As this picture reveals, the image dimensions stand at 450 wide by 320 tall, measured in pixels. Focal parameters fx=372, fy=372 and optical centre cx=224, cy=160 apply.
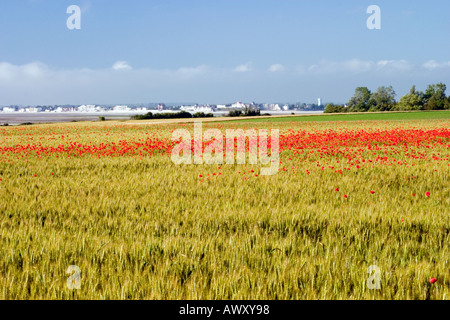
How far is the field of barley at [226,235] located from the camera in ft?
9.86

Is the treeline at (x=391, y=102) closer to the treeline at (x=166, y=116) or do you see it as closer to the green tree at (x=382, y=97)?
the green tree at (x=382, y=97)

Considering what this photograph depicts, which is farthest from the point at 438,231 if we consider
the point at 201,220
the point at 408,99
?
the point at 408,99

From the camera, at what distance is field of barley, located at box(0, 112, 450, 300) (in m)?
3.00

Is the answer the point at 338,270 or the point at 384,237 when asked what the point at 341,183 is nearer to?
the point at 384,237

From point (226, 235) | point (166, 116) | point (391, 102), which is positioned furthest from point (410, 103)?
point (226, 235)

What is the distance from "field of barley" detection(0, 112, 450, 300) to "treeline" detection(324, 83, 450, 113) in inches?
4111

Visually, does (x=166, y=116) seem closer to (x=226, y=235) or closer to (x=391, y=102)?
(x=226, y=235)

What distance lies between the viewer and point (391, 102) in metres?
145

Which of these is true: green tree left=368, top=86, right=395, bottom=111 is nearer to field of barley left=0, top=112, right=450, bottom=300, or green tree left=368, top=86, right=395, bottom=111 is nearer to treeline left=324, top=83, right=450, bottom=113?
treeline left=324, top=83, right=450, bottom=113

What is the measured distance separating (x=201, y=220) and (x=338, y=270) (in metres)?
2.20

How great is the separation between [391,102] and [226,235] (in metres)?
156

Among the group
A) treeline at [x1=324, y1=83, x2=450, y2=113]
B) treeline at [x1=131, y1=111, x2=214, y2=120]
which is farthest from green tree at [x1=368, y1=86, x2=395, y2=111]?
treeline at [x1=131, y1=111, x2=214, y2=120]

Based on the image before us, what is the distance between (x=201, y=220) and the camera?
198 inches

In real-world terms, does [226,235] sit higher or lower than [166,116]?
lower
